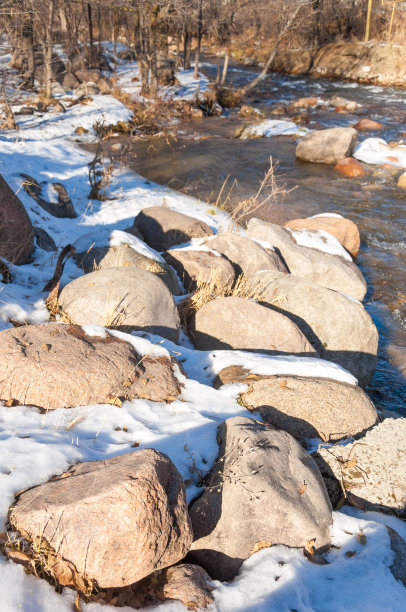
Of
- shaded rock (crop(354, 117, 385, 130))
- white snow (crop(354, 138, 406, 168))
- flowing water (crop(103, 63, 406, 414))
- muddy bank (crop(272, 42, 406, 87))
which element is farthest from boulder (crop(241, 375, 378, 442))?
muddy bank (crop(272, 42, 406, 87))

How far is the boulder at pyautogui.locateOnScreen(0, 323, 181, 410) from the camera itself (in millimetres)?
3229

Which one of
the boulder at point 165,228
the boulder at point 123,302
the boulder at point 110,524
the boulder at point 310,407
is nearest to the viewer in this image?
the boulder at point 110,524

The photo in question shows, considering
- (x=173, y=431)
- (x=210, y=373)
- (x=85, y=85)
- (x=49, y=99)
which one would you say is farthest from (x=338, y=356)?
(x=85, y=85)

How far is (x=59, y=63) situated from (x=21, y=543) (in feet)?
69.3

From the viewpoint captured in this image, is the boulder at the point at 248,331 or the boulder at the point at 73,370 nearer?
the boulder at the point at 73,370

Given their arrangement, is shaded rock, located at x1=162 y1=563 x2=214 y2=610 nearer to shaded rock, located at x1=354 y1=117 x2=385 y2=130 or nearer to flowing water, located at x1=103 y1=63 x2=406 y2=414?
flowing water, located at x1=103 y1=63 x2=406 y2=414

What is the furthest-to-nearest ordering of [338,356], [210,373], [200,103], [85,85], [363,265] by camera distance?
[200,103] < [85,85] < [363,265] < [338,356] < [210,373]

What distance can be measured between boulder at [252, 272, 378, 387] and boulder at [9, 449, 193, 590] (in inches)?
145

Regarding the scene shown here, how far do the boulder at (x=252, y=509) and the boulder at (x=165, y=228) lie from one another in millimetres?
5358

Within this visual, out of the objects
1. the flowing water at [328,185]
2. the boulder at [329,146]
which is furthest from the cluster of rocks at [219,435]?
the boulder at [329,146]

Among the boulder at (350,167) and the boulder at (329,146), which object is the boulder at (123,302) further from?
the boulder at (329,146)

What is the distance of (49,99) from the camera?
53.1 ft

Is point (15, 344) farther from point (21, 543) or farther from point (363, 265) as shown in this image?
point (363, 265)

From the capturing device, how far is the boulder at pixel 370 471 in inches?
127
